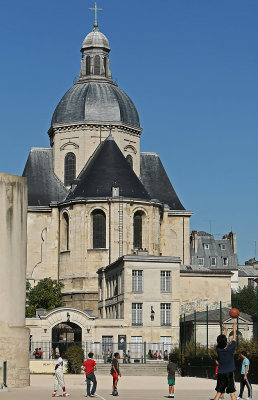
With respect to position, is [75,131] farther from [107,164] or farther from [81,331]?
[81,331]

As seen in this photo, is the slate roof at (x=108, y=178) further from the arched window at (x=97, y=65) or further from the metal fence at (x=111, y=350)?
the metal fence at (x=111, y=350)


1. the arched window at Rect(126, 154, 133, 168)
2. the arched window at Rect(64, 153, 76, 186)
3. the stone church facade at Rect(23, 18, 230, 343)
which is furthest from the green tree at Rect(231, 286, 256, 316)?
the arched window at Rect(64, 153, 76, 186)

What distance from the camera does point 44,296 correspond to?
8481 centimetres

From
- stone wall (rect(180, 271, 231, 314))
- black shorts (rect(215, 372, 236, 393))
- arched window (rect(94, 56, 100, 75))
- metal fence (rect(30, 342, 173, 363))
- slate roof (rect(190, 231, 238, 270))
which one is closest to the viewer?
black shorts (rect(215, 372, 236, 393))

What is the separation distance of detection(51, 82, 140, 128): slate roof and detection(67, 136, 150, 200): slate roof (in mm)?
3411

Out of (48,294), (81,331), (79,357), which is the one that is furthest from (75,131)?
(79,357)

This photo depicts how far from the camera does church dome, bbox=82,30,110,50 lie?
338 ft

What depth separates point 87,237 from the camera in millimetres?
88875

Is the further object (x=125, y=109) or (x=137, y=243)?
(x=125, y=109)

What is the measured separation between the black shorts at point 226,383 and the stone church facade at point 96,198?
2156 inches

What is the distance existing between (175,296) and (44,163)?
108ft

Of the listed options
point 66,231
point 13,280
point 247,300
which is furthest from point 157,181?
point 13,280

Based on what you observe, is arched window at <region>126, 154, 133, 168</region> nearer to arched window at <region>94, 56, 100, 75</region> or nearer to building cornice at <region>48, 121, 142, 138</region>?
building cornice at <region>48, 121, 142, 138</region>

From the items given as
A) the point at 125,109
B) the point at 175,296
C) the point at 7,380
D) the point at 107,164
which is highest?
the point at 125,109
